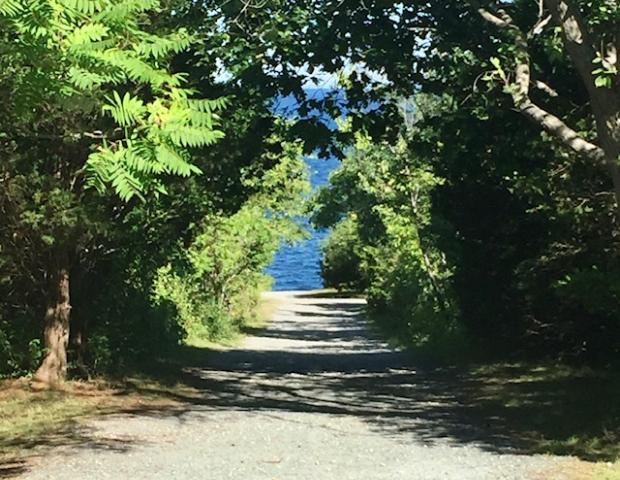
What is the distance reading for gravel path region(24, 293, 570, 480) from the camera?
28.6ft

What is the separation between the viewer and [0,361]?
1423 cm

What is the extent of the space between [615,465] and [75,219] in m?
7.39

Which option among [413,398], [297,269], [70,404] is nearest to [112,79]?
[70,404]

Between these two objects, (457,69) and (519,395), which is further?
(519,395)

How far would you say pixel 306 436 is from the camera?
1080cm

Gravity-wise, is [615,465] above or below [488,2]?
below

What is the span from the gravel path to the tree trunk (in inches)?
92.7

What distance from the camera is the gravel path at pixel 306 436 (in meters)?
8.72

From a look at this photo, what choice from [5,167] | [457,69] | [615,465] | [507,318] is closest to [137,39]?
[615,465]

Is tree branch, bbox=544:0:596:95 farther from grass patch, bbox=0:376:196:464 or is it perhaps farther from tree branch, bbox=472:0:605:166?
grass patch, bbox=0:376:196:464

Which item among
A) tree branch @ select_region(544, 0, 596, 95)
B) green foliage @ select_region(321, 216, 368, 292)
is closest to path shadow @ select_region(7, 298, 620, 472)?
tree branch @ select_region(544, 0, 596, 95)

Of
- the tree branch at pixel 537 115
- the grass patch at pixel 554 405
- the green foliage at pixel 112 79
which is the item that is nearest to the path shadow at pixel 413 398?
the grass patch at pixel 554 405

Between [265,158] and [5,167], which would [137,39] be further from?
[265,158]

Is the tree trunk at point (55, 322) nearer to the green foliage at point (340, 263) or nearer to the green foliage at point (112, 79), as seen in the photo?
the green foliage at point (112, 79)
